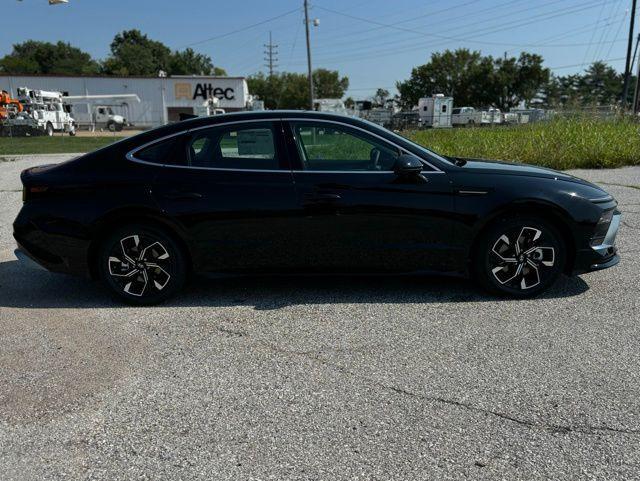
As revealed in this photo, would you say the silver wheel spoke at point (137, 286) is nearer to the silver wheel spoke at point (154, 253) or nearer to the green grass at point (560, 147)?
the silver wheel spoke at point (154, 253)

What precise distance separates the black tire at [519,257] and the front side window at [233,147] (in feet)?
6.25

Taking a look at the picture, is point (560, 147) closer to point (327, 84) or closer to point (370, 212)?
point (370, 212)

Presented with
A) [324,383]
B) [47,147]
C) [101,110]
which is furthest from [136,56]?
[324,383]

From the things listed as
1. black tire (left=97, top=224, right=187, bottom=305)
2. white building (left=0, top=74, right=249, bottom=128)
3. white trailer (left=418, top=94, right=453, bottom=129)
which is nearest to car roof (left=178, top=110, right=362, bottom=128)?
black tire (left=97, top=224, right=187, bottom=305)

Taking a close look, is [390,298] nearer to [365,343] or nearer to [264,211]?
[365,343]

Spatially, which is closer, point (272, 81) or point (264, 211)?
point (264, 211)

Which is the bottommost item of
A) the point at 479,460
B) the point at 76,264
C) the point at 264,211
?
the point at 479,460

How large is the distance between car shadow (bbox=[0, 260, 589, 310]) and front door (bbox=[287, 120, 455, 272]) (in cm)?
31

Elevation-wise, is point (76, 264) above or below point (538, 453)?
above

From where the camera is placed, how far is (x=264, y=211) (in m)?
4.34

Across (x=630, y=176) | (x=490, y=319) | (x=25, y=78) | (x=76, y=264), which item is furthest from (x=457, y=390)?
(x=25, y=78)

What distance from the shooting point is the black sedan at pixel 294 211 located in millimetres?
4340

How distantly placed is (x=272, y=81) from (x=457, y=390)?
9896 centimetres

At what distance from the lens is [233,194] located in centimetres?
435
